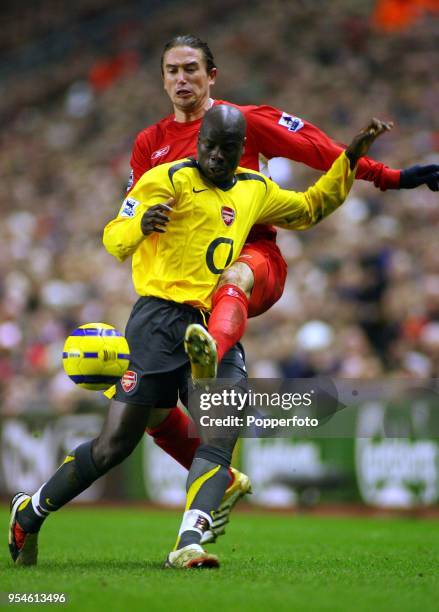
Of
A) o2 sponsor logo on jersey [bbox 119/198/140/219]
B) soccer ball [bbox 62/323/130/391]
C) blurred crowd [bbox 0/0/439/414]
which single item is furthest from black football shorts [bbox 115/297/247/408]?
blurred crowd [bbox 0/0/439/414]

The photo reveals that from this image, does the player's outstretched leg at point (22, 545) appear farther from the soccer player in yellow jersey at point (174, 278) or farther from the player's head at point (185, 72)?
the player's head at point (185, 72)

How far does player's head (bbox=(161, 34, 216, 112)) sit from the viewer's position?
20.6 ft

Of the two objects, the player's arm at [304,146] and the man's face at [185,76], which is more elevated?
the man's face at [185,76]

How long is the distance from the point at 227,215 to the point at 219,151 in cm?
34

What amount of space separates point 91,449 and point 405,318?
240 inches

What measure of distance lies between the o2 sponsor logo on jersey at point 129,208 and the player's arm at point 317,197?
2.37 feet

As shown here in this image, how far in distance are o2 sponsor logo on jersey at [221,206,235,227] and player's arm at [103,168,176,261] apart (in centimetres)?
29

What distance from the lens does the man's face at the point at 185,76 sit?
6.28m

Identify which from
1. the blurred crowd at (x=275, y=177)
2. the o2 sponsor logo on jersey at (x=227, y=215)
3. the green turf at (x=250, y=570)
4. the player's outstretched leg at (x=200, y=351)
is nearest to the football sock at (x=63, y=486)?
the green turf at (x=250, y=570)

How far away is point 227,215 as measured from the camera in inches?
233

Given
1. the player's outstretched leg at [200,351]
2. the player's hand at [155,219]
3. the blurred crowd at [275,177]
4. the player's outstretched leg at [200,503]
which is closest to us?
the player's outstretched leg at [200,351]

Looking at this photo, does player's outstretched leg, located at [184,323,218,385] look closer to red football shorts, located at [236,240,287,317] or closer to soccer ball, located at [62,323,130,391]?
soccer ball, located at [62,323,130,391]

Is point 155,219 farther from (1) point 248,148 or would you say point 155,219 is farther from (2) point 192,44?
(2) point 192,44

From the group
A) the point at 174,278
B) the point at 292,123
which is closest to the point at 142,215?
the point at 174,278
